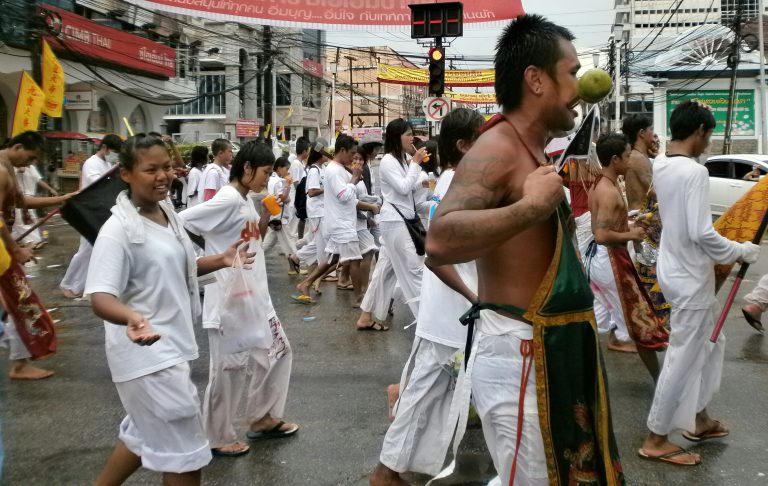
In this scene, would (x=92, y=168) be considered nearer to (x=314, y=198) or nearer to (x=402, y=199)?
(x=314, y=198)

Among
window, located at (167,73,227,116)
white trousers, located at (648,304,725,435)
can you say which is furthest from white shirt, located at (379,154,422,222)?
window, located at (167,73,227,116)

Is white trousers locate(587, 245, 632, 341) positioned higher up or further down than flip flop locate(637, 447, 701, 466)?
higher up

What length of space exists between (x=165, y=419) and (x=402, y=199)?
390 centimetres

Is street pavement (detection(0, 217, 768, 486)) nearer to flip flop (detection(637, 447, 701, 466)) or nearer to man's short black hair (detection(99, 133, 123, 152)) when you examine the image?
flip flop (detection(637, 447, 701, 466))

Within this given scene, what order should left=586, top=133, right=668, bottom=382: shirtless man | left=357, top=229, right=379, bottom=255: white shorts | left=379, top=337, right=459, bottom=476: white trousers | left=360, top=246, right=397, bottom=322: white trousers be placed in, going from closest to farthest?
left=379, top=337, right=459, bottom=476: white trousers < left=586, top=133, right=668, bottom=382: shirtless man < left=360, top=246, right=397, bottom=322: white trousers < left=357, top=229, right=379, bottom=255: white shorts

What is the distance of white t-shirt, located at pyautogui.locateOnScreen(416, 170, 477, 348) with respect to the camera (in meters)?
3.81

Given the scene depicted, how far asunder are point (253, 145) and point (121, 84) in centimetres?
2636

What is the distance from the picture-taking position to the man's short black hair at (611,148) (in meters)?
5.67

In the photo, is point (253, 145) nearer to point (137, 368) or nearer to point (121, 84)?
point (137, 368)

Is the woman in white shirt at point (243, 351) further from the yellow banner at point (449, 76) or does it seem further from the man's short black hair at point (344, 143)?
the yellow banner at point (449, 76)

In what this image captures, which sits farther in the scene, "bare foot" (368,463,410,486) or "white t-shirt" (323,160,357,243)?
"white t-shirt" (323,160,357,243)

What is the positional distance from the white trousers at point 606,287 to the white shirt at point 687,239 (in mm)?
2206

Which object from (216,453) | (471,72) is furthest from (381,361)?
(471,72)

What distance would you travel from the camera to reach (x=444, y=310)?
153 inches
